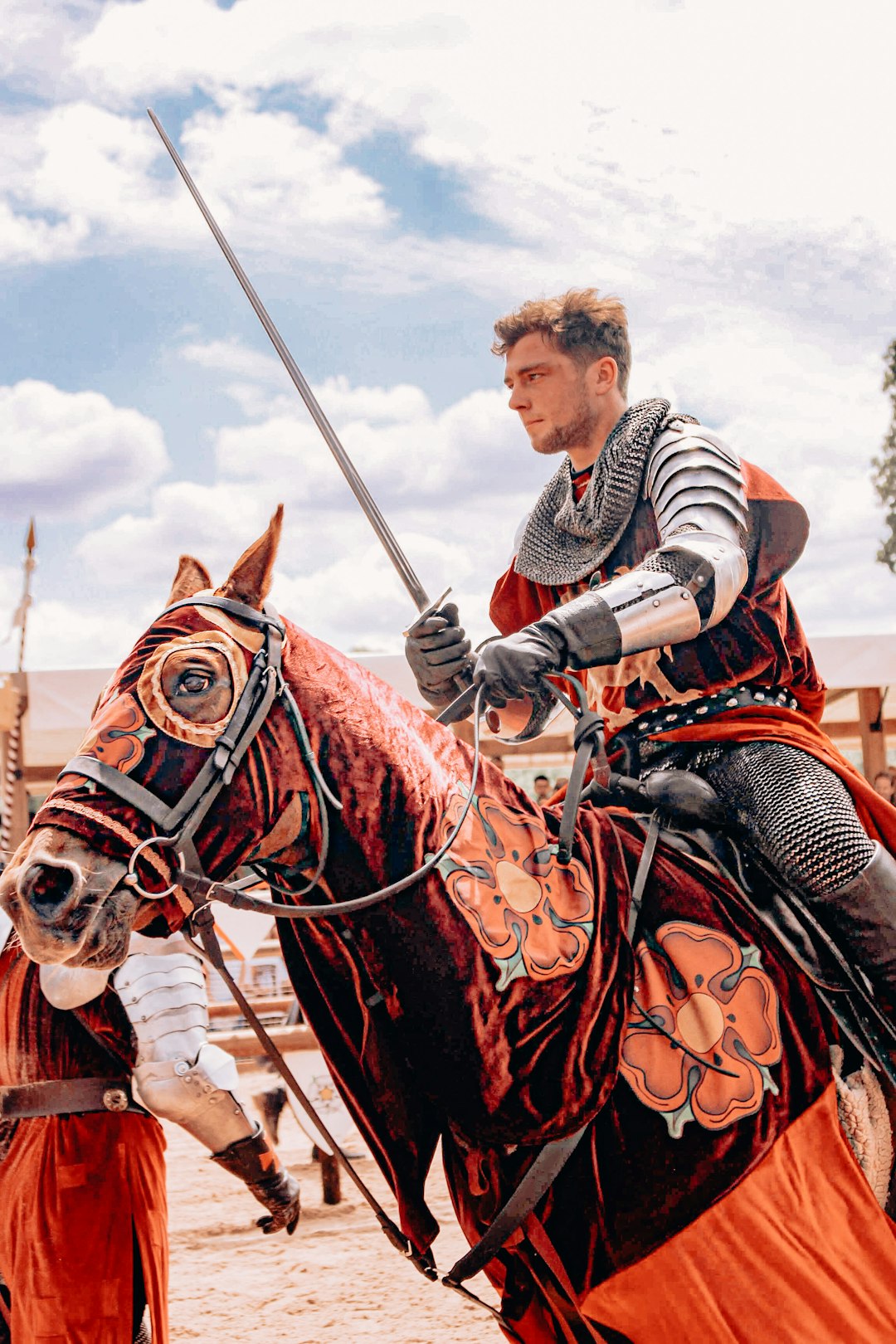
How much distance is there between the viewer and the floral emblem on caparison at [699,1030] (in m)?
2.06

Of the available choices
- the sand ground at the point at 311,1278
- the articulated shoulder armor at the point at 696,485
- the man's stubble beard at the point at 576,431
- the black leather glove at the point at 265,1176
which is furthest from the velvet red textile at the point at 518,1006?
the sand ground at the point at 311,1278

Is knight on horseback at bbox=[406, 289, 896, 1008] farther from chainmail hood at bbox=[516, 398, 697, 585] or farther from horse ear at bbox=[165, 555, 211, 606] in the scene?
horse ear at bbox=[165, 555, 211, 606]

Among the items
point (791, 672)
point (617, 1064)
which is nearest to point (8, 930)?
point (617, 1064)

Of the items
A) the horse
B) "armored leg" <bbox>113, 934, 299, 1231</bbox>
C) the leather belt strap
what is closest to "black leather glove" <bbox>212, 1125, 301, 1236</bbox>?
"armored leg" <bbox>113, 934, 299, 1231</bbox>

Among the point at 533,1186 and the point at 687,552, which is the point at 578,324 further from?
the point at 533,1186

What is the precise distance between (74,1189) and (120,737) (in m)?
1.75

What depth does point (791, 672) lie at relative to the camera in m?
2.60

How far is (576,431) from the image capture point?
9.30 feet

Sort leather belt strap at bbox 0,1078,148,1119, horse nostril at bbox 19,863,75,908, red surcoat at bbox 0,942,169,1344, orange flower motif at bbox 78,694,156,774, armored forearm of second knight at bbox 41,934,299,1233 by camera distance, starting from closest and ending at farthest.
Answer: horse nostril at bbox 19,863,75,908 < orange flower motif at bbox 78,694,156,774 < red surcoat at bbox 0,942,169,1344 < leather belt strap at bbox 0,1078,148,1119 < armored forearm of second knight at bbox 41,934,299,1233

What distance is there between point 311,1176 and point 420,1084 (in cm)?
620

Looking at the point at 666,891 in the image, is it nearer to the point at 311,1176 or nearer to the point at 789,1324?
the point at 789,1324

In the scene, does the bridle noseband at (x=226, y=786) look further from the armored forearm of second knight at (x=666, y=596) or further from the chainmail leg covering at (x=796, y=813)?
the chainmail leg covering at (x=796, y=813)

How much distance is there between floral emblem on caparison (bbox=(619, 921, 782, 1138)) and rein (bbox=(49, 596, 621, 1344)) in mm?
152

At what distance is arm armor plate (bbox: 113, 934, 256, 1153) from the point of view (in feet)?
10.9
